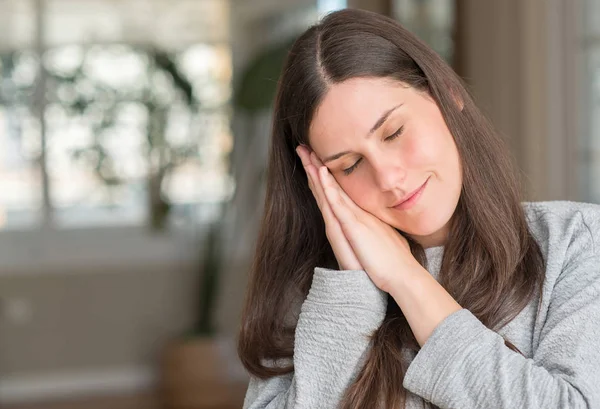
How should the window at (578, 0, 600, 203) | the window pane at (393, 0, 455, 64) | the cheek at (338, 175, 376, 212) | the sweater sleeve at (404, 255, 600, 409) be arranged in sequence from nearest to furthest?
1. the sweater sleeve at (404, 255, 600, 409)
2. the cheek at (338, 175, 376, 212)
3. the window at (578, 0, 600, 203)
4. the window pane at (393, 0, 455, 64)

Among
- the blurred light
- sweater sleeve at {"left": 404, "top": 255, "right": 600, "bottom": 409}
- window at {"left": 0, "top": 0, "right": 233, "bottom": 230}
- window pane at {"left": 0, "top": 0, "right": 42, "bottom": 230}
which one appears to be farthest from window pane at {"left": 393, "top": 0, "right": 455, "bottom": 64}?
sweater sleeve at {"left": 404, "top": 255, "right": 600, "bottom": 409}

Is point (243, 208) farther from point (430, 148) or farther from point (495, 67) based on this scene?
point (430, 148)

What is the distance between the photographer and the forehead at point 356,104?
1.22 metres

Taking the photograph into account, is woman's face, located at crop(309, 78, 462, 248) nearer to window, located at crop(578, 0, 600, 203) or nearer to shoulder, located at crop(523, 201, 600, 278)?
shoulder, located at crop(523, 201, 600, 278)

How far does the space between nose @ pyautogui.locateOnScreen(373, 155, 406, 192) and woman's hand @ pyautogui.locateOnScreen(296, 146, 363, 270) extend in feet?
0.44

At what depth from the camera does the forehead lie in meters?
1.22

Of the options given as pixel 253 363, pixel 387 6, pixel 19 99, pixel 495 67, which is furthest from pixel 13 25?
pixel 253 363

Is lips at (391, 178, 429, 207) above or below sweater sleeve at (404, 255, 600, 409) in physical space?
above

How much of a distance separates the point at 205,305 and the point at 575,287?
14.4 feet

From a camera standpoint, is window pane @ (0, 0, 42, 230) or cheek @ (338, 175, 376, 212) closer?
cheek @ (338, 175, 376, 212)

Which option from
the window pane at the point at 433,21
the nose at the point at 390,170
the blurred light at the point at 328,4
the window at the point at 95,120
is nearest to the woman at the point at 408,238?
the nose at the point at 390,170

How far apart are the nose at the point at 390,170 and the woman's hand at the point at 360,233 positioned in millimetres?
98

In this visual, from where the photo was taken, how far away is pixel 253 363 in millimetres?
1396

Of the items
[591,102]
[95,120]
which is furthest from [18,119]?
[591,102]
